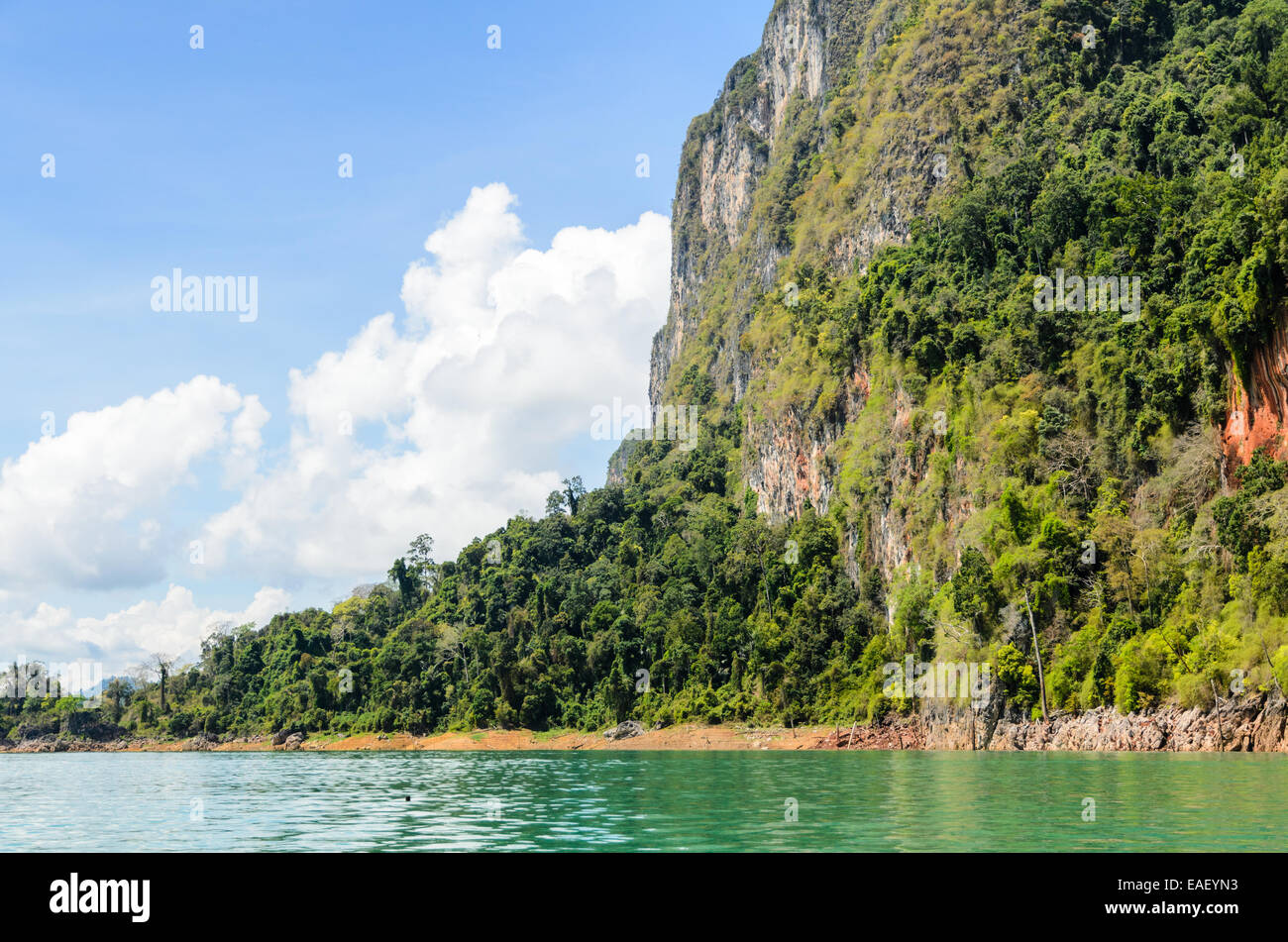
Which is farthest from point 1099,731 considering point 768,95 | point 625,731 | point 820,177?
point 768,95

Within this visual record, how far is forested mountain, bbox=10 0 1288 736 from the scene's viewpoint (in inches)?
2270

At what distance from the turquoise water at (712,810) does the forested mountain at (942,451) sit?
604 inches

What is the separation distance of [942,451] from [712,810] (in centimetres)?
5839

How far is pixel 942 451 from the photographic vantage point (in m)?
81.4

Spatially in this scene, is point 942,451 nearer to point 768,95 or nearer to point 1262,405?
point 1262,405

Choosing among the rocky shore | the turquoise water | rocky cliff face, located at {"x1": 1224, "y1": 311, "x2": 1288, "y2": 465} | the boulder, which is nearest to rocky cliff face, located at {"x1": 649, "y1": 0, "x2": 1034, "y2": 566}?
the rocky shore

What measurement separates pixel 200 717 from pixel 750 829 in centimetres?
12184

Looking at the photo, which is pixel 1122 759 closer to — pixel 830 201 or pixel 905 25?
pixel 830 201

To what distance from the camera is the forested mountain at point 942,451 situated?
189 ft

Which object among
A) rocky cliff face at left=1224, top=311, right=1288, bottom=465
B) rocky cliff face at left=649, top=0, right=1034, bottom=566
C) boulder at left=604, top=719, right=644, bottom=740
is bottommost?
boulder at left=604, top=719, right=644, bottom=740

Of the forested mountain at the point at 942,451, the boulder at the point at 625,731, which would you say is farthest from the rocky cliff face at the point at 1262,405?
the boulder at the point at 625,731

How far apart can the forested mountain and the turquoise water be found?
15.3m

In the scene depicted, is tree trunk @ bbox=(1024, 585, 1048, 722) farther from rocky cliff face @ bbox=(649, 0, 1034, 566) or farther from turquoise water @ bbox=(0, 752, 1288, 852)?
rocky cliff face @ bbox=(649, 0, 1034, 566)

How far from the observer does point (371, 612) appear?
145750 millimetres
